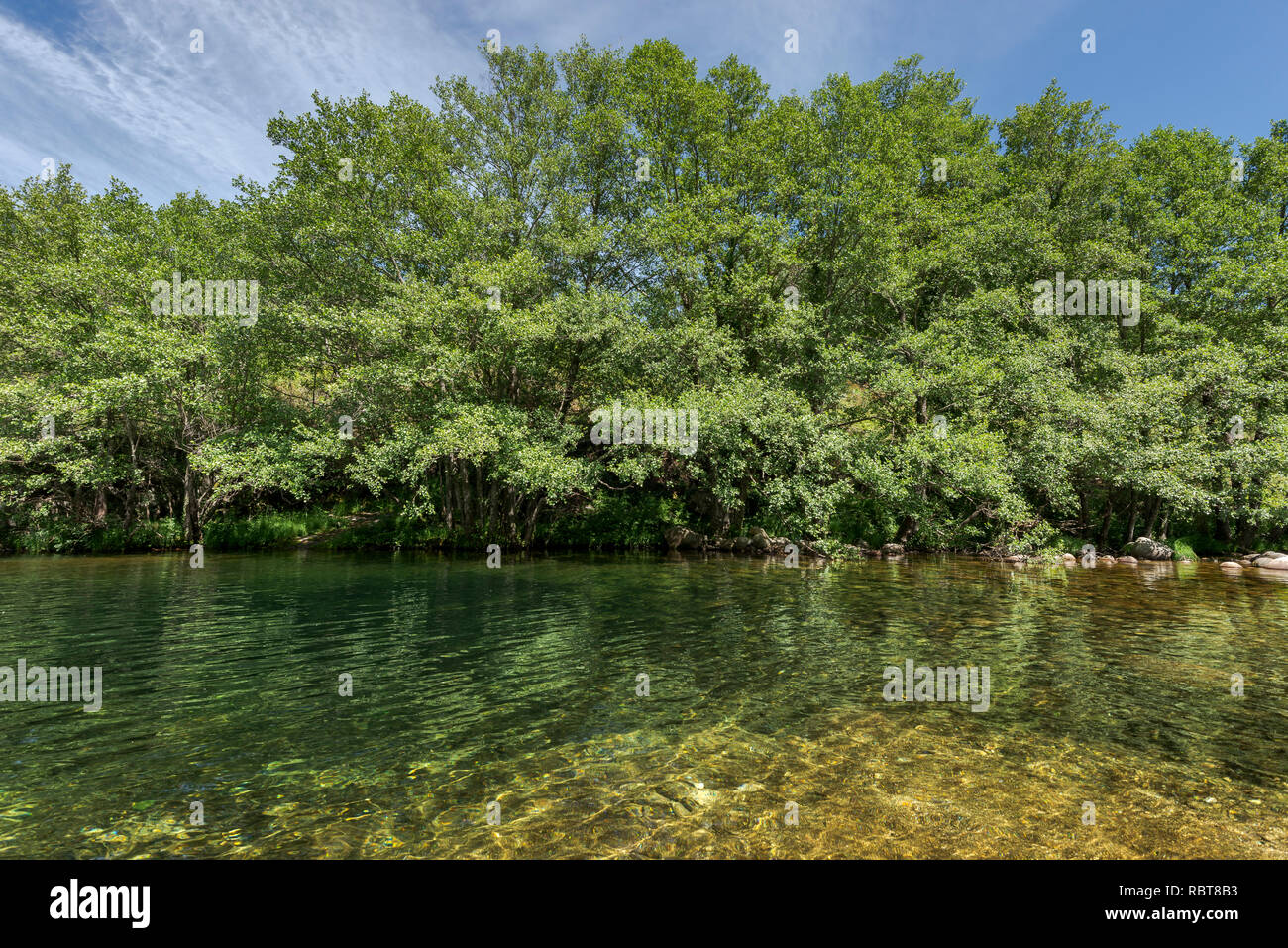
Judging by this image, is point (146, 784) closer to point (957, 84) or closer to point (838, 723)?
point (838, 723)

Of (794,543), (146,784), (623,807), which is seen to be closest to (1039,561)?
(794,543)

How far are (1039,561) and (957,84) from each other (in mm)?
39392

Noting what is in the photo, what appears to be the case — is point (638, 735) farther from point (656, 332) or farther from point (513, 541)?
point (513, 541)

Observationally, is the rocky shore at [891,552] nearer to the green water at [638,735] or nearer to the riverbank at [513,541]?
the riverbank at [513,541]

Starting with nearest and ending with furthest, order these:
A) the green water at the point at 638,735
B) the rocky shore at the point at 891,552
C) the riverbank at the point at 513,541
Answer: the green water at the point at 638,735, the rocky shore at the point at 891,552, the riverbank at the point at 513,541

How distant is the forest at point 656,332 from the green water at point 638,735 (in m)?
15.2

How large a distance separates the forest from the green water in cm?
1524

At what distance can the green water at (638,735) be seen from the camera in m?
5.48

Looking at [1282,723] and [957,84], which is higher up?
[957,84]

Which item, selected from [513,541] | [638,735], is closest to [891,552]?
[513,541]

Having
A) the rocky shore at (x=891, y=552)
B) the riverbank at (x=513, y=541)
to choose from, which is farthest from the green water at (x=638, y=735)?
the riverbank at (x=513, y=541)

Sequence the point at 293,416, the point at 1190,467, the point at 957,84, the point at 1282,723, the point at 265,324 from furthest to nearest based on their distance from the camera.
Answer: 1. the point at 957,84
2. the point at 293,416
3. the point at 265,324
4. the point at 1190,467
5. the point at 1282,723

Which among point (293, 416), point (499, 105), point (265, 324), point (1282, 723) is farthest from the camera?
point (499, 105)

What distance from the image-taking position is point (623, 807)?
5.96 metres
